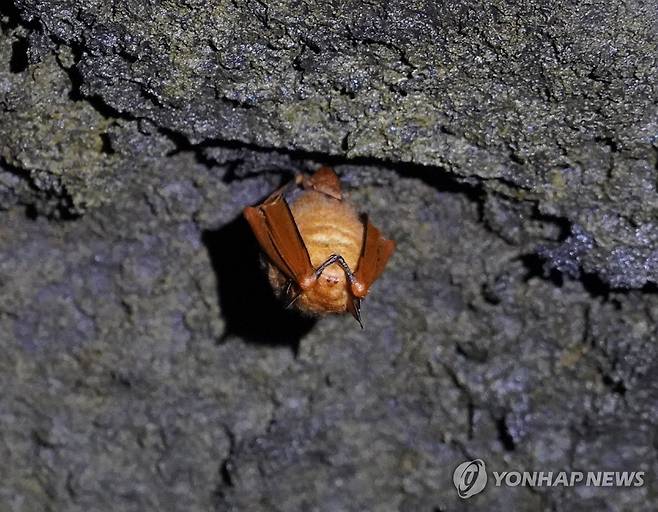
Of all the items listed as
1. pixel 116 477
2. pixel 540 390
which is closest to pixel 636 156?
pixel 540 390

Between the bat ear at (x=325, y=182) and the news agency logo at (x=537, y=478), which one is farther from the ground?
the bat ear at (x=325, y=182)

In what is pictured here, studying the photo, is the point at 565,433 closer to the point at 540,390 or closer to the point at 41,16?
the point at 540,390

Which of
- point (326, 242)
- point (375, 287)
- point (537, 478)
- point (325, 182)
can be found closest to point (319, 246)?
point (326, 242)

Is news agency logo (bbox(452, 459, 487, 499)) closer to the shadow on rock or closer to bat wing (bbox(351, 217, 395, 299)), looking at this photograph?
the shadow on rock

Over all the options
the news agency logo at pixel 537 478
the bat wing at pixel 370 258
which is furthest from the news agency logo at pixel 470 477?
the bat wing at pixel 370 258

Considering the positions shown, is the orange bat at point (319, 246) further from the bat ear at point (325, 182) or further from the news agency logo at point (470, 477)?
the news agency logo at point (470, 477)

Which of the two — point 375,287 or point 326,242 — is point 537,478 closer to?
point 375,287
